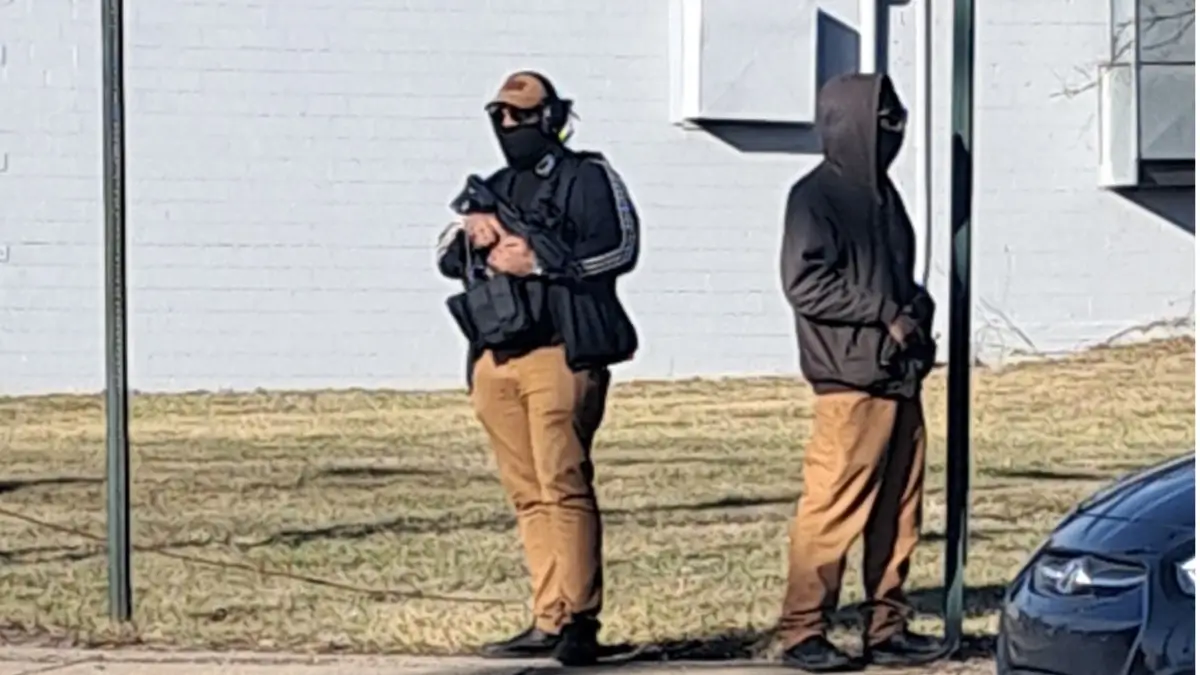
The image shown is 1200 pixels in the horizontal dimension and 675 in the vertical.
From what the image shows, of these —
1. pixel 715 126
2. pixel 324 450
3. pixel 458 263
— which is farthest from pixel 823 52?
pixel 458 263

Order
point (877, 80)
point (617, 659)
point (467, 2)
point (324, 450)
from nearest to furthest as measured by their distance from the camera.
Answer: point (877, 80) → point (617, 659) → point (324, 450) → point (467, 2)

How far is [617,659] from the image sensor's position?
7953 mm

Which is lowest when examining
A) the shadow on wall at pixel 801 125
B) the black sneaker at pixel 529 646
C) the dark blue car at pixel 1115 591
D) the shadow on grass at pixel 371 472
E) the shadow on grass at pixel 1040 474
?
the black sneaker at pixel 529 646

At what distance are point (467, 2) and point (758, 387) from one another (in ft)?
13.2

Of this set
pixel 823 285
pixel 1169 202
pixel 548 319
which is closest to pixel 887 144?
pixel 823 285

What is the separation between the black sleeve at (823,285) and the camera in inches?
289

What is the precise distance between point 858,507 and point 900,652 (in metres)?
0.59

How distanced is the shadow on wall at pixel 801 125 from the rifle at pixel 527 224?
1252 centimetres

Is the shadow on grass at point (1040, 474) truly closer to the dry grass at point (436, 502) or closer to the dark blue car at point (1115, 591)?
the dry grass at point (436, 502)

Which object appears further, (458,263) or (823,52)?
(823,52)

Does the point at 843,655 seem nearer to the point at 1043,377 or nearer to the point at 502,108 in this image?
the point at 502,108

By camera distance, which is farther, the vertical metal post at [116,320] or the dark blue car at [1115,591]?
the vertical metal post at [116,320]

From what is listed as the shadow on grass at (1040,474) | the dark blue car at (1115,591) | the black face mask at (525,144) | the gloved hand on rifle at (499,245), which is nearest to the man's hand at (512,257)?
the gloved hand on rifle at (499,245)

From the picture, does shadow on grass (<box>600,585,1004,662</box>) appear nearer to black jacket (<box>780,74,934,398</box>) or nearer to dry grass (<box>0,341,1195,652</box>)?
dry grass (<box>0,341,1195,652</box>)
